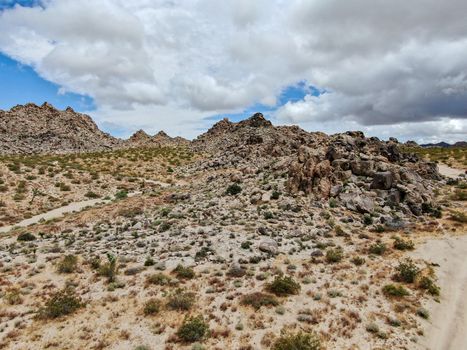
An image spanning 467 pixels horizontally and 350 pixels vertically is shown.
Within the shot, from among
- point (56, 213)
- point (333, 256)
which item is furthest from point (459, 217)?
point (56, 213)

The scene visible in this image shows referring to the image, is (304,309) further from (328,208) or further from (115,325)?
(328,208)

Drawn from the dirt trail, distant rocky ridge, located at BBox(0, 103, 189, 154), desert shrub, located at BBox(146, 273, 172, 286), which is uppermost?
distant rocky ridge, located at BBox(0, 103, 189, 154)

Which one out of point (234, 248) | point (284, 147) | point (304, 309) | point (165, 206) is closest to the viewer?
point (304, 309)

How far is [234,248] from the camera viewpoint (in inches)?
1030

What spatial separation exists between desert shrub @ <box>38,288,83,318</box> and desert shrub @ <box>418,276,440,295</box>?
19.7 meters

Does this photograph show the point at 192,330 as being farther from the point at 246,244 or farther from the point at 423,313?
the point at 423,313

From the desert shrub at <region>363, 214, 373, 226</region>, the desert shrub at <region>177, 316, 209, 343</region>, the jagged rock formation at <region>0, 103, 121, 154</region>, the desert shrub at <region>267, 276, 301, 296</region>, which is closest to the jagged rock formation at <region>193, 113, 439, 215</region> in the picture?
the desert shrub at <region>363, 214, 373, 226</region>

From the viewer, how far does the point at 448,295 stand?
21.2m

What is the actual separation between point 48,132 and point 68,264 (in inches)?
3932

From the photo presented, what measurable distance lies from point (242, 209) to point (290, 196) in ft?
18.9

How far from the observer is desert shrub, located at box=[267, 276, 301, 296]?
66.6ft

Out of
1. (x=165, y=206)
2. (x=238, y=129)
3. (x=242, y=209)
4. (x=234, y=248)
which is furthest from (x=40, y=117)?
(x=234, y=248)

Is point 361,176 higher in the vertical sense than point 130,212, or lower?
higher

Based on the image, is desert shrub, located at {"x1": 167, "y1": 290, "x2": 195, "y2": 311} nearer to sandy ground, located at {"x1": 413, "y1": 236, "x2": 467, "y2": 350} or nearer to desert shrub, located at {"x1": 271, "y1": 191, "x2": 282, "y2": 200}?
sandy ground, located at {"x1": 413, "y1": 236, "x2": 467, "y2": 350}
